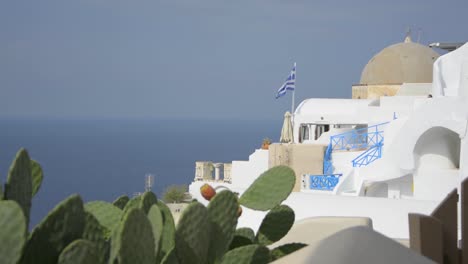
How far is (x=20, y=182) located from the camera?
276 cm

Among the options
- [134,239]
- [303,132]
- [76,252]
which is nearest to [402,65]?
[303,132]

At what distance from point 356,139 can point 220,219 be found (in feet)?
68.7

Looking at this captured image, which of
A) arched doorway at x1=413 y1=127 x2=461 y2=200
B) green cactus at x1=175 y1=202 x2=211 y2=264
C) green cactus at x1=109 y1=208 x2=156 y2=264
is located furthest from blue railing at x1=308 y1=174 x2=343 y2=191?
green cactus at x1=109 y1=208 x2=156 y2=264

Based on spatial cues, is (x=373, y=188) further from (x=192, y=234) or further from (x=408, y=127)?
(x=192, y=234)

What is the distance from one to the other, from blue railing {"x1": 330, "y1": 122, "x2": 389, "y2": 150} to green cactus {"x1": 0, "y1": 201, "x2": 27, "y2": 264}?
19.6m

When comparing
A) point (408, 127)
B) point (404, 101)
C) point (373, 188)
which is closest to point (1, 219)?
point (408, 127)

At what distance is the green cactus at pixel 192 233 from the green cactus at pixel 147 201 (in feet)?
0.97

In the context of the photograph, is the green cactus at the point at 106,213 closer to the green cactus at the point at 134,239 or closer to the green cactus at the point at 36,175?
the green cactus at the point at 36,175

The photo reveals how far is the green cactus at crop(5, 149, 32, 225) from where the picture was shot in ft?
8.86

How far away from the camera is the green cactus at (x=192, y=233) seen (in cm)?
283

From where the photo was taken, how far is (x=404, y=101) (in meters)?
23.7

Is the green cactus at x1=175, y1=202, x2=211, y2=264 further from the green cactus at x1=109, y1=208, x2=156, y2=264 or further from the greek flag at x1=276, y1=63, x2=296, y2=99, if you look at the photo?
the greek flag at x1=276, y1=63, x2=296, y2=99

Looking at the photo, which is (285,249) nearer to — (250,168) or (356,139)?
(356,139)

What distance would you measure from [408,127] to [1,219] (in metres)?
13.8
